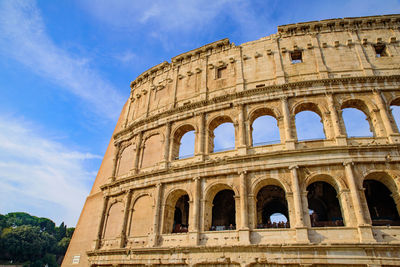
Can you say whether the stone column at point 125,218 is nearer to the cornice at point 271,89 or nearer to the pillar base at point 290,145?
the cornice at point 271,89

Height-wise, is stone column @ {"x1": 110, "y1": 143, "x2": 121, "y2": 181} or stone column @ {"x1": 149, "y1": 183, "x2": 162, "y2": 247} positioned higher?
stone column @ {"x1": 110, "y1": 143, "x2": 121, "y2": 181}

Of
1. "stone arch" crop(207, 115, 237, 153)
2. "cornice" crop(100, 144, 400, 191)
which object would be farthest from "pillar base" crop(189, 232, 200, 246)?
"stone arch" crop(207, 115, 237, 153)

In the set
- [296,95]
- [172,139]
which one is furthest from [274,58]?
[172,139]

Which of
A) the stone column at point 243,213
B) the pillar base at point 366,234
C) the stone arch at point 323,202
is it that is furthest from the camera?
the stone arch at point 323,202

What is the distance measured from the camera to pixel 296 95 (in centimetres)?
1438

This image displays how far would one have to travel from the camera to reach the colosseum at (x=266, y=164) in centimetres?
1126

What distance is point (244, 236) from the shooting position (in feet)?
38.1

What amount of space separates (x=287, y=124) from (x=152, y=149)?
838 centimetres

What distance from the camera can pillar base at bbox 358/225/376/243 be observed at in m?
10.2

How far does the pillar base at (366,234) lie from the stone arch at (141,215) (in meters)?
9.60

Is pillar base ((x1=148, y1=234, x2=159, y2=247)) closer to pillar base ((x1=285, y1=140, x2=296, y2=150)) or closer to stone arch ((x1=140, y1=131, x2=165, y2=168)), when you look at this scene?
stone arch ((x1=140, y1=131, x2=165, y2=168))

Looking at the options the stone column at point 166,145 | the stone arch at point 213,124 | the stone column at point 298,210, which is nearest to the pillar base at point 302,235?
the stone column at point 298,210

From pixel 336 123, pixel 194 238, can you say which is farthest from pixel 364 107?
pixel 194 238

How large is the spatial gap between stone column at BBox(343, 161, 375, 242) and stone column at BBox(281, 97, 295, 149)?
8.08 feet
